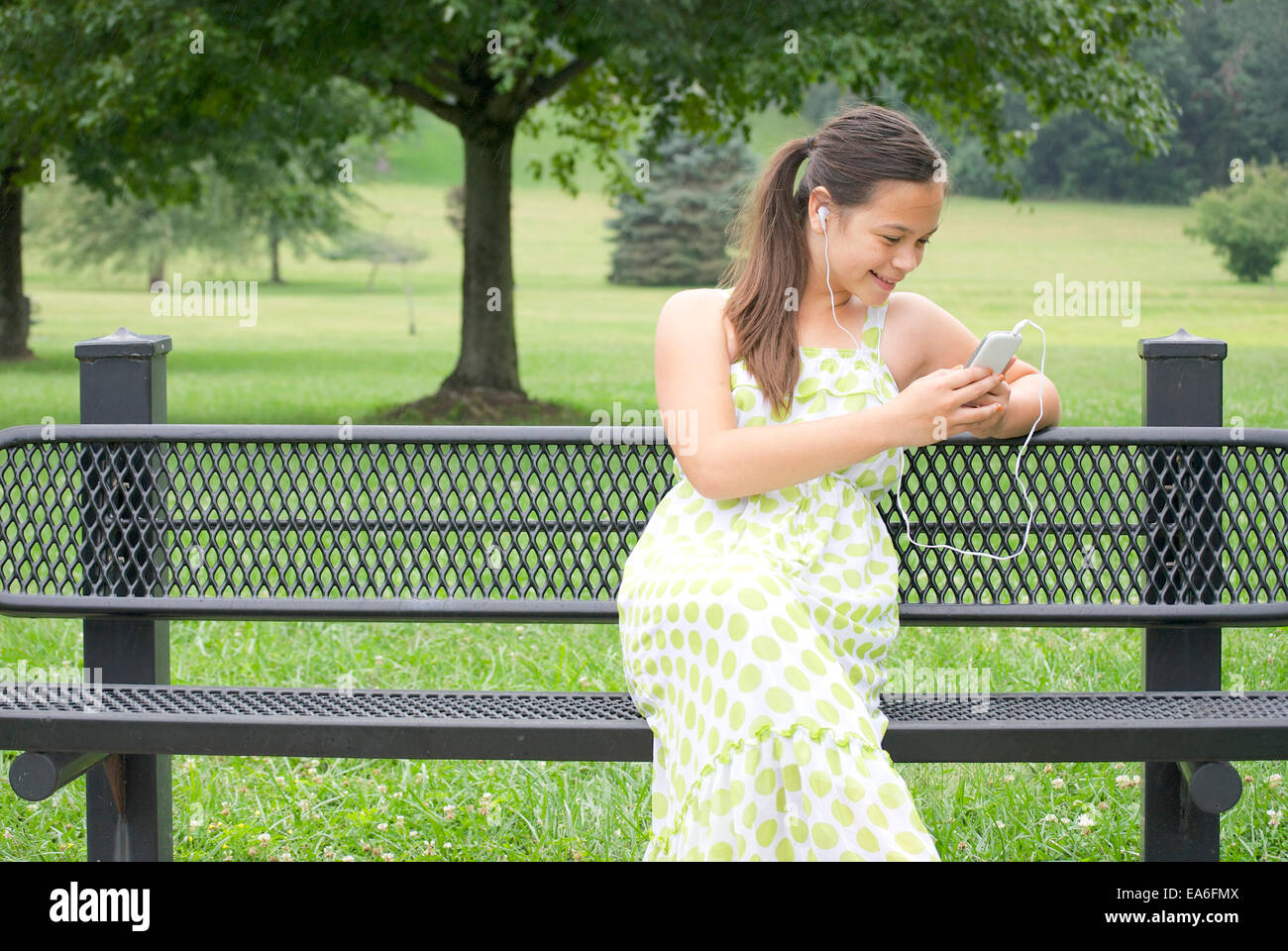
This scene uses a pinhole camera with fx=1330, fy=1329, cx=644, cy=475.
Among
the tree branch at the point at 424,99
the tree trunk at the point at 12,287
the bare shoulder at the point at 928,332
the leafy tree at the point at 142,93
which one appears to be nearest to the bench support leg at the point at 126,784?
the bare shoulder at the point at 928,332

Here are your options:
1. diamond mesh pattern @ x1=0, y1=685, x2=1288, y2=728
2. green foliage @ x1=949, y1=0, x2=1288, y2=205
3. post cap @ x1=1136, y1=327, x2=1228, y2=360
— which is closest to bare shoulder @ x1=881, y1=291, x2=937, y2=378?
post cap @ x1=1136, y1=327, x2=1228, y2=360

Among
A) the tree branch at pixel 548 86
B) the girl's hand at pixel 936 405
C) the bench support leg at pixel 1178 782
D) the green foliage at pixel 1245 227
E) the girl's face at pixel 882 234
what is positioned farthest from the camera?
the green foliage at pixel 1245 227

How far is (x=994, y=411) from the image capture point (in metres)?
2.00

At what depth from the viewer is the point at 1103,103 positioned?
11578 mm

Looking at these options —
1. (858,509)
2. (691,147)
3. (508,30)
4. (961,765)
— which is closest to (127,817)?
(858,509)

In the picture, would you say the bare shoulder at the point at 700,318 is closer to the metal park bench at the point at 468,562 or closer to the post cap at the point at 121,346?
the metal park bench at the point at 468,562

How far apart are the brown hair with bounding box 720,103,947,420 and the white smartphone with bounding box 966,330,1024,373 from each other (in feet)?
0.97

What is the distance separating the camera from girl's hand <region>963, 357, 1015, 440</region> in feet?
6.63

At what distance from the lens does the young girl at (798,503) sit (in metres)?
1.80

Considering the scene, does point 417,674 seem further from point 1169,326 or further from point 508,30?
point 1169,326

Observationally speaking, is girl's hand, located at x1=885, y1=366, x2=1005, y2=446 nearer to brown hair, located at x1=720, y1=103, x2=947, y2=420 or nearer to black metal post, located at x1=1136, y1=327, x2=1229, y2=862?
brown hair, located at x1=720, y1=103, x2=947, y2=420

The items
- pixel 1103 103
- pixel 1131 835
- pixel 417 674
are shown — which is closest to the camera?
pixel 1131 835

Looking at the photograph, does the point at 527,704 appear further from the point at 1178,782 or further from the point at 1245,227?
the point at 1245,227
